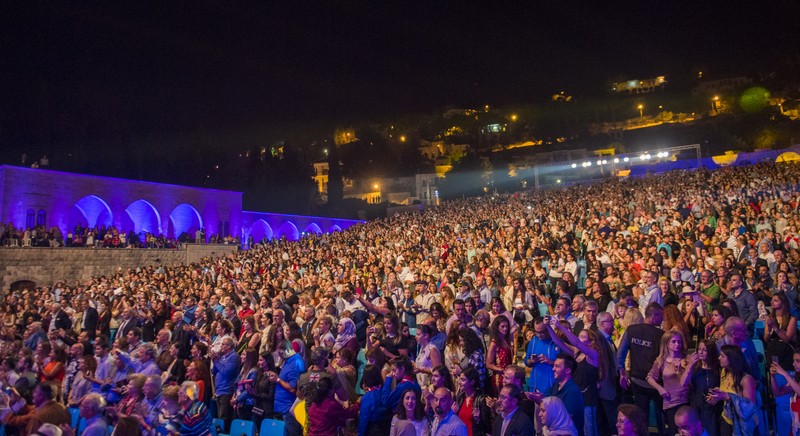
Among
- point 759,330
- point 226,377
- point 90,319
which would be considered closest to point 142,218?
point 90,319

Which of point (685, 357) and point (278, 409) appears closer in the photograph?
point (685, 357)

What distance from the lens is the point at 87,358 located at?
6.66 m

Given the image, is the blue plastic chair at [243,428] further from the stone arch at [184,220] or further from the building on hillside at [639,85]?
the building on hillside at [639,85]

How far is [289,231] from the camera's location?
1638 inches

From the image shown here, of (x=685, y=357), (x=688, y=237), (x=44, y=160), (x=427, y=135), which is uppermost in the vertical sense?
(x=427, y=135)

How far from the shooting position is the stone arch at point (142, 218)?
30.4 metres

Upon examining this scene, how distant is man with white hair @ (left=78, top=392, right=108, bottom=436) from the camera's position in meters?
4.63

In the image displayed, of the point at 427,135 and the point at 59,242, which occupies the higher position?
the point at 427,135

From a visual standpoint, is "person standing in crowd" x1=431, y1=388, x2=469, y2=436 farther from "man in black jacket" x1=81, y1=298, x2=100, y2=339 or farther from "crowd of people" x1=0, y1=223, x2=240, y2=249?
"crowd of people" x1=0, y1=223, x2=240, y2=249

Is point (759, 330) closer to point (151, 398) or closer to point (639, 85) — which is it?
point (151, 398)

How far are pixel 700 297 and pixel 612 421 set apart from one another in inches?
105

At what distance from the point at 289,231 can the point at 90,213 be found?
1508cm

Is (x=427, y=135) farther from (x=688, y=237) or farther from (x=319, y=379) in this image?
(x=319, y=379)

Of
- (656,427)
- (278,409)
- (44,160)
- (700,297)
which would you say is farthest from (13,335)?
(44,160)
